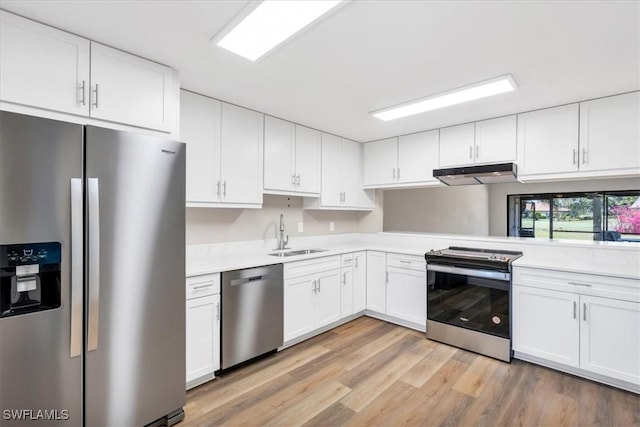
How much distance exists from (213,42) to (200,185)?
1196 mm

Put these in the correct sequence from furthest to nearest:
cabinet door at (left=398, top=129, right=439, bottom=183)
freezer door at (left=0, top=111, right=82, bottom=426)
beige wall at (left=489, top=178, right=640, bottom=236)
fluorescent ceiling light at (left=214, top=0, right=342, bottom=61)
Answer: beige wall at (left=489, top=178, right=640, bottom=236), cabinet door at (left=398, top=129, right=439, bottom=183), fluorescent ceiling light at (left=214, top=0, right=342, bottom=61), freezer door at (left=0, top=111, right=82, bottom=426)

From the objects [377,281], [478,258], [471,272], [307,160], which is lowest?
[377,281]

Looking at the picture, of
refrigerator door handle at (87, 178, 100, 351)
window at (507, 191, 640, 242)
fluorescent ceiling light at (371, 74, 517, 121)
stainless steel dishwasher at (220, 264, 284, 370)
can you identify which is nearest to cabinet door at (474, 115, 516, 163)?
fluorescent ceiling light at (371, 74, 517, 121)

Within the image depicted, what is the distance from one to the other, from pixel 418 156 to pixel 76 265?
11.5 feet

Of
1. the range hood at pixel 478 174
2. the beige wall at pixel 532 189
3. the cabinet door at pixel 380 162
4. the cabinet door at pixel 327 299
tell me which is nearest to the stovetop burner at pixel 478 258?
the range hood at pixel 478 174

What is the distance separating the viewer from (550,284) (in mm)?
2613

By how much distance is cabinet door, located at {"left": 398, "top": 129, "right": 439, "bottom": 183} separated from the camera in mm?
3713

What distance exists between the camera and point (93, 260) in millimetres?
1605

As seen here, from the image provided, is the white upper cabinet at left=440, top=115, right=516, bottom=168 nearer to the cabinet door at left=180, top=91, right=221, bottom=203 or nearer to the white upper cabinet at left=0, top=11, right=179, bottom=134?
the cabinet door at left=180, top=91, right=221, bottom=203

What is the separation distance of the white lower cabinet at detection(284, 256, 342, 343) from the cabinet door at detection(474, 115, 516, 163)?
1.97 m

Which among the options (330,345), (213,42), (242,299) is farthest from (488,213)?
(213,42)

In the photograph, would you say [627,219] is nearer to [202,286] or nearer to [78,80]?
[202,286]

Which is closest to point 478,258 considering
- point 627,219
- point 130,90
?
point 130,90

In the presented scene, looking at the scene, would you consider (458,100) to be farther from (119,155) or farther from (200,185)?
(119,155)
